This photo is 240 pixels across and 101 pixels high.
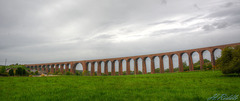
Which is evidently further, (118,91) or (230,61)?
(230,61)

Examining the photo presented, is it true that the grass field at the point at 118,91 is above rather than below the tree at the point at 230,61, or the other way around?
below

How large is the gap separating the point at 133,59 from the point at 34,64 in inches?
2923

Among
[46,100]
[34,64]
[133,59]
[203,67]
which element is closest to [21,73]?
[133,59]

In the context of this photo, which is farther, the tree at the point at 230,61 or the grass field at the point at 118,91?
the tree at the point at 230,61

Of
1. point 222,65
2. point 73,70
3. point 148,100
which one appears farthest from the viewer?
point 73,70

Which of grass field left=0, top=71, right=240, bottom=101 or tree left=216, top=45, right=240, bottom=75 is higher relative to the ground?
tree left=216, top=45, right=240, bottom=75

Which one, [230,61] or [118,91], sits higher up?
[230,61]

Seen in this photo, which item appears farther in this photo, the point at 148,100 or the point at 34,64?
the point at 34,64

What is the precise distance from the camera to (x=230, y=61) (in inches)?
743

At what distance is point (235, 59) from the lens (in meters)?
18.2

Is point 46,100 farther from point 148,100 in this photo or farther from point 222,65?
point 222,65

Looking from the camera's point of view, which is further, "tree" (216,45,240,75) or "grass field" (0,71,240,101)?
"tree" (216,45,240,75)

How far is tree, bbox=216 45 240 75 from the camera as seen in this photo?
17.9 meters

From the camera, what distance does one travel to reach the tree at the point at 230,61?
17.9 meters
